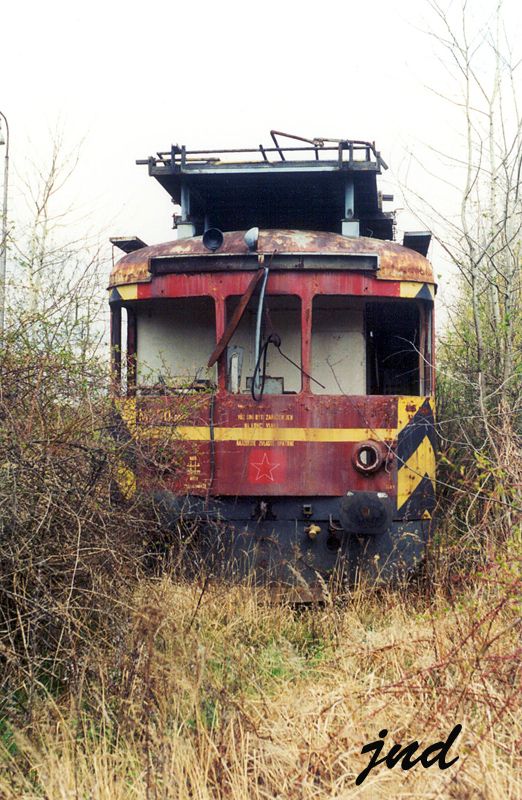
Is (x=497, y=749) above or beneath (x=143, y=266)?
beneath

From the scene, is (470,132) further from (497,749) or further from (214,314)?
(497,749)

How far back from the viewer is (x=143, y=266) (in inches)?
290

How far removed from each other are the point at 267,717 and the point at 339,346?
3.61 metres

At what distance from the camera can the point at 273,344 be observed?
7.29 m

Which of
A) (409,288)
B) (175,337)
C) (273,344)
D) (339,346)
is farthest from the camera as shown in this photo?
(175,337)

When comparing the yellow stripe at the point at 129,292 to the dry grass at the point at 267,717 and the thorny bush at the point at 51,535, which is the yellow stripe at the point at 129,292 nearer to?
the thorny bush at the point at 51,535

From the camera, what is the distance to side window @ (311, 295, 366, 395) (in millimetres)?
7355

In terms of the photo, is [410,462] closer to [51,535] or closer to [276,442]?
[276,442]

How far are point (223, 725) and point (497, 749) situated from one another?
109cm

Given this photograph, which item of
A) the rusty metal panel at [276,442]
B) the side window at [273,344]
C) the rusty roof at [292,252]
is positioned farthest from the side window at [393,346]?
the rusty metal panel at [276,442]

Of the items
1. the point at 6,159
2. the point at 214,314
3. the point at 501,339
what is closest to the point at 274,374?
the point at 214,314

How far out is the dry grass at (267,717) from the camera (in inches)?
139
